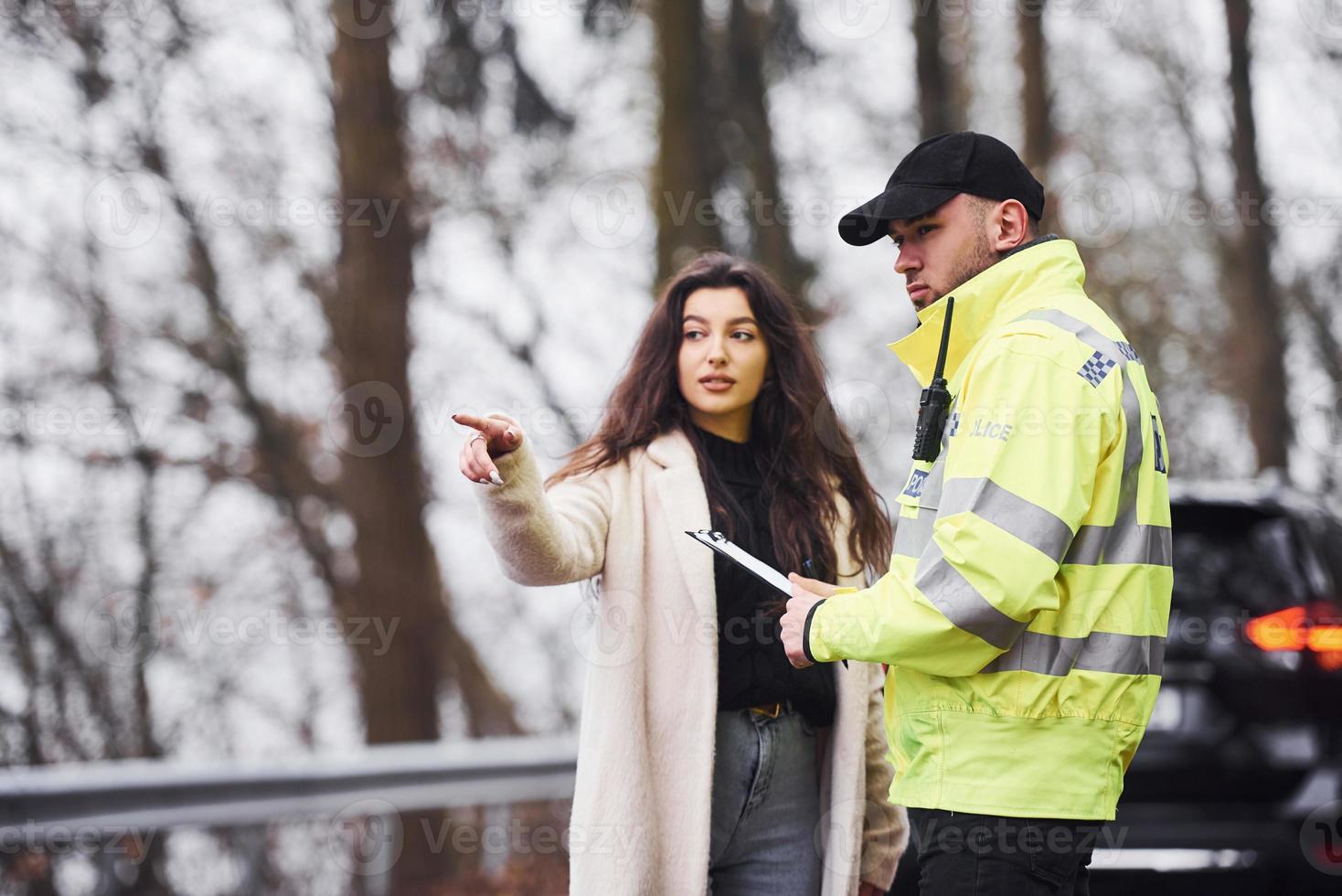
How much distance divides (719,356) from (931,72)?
9781 millimetres

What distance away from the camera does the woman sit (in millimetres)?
3242

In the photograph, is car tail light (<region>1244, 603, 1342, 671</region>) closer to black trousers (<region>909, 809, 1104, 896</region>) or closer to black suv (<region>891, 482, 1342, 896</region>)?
black suv (<region>891, 482, 1342, 896</region>)

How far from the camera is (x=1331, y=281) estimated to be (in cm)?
1822

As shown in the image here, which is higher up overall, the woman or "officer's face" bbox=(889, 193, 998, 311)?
"officer's face" bbox=(889, 193, 998, 311)

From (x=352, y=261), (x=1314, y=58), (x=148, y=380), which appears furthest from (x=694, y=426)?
(x=1314, y=58)

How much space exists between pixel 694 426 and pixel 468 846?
5180 mm

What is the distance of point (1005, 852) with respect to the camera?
254cm

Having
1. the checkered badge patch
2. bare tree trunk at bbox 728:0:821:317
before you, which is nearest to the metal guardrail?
the checkered badge patch

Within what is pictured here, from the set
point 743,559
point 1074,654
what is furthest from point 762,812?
point 1074,654

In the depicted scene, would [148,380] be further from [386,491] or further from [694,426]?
[694,426]

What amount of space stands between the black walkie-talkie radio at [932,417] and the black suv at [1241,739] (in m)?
2.44

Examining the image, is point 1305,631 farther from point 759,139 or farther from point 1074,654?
point 759,139

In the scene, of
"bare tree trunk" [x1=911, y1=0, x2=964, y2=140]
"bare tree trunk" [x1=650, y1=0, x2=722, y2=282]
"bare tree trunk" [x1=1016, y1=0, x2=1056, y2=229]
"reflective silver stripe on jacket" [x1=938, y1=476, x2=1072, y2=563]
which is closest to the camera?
"reflective silver stripe on jacket" [x1=938, y1=476, x2=1072, y2=563]

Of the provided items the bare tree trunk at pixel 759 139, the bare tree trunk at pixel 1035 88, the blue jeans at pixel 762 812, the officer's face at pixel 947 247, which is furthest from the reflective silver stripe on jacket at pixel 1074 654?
the bare tree trunk at pixel 1035 88
